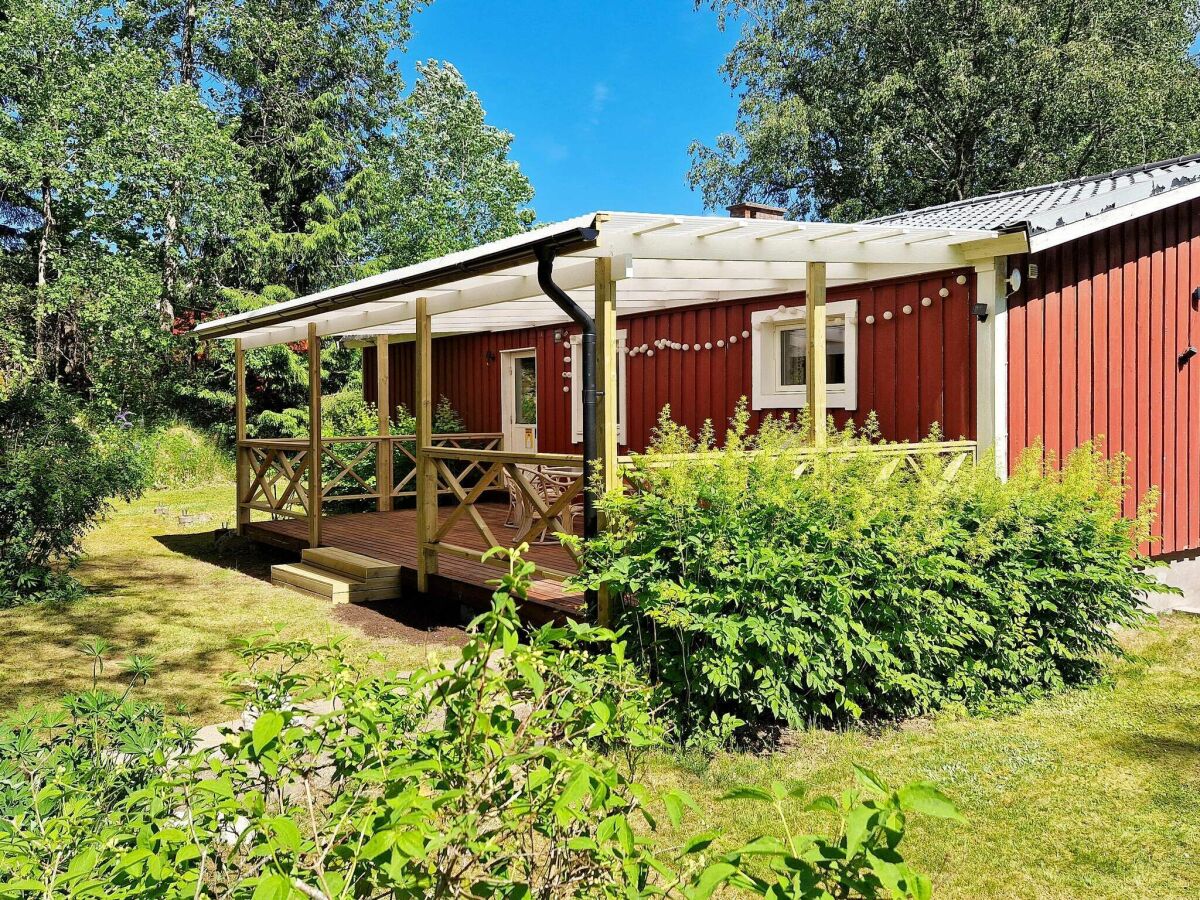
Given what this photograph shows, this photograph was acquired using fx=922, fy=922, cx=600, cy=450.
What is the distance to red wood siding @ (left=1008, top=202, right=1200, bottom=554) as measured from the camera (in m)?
6.61

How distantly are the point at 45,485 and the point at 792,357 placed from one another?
21.4ft

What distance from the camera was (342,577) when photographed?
8.18m

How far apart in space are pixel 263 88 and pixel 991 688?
877 inches

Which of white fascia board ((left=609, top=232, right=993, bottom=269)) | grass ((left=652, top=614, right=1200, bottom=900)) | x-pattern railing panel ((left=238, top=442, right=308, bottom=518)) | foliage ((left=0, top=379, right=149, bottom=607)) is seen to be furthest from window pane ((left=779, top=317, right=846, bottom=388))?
foliage ((left=0, top=379, right=149, bottom=607))

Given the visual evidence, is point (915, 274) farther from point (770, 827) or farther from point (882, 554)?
point (770, 827)

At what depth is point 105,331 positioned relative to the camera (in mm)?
17984

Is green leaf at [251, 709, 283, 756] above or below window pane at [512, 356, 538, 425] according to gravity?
below

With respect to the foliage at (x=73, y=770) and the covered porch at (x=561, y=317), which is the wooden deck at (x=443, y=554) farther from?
the foliage at (x=73, y=770)

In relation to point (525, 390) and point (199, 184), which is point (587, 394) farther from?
point (199, 184)

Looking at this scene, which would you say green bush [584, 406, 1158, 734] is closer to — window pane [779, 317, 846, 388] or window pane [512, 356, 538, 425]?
window pane [779, 317, 846, 388]

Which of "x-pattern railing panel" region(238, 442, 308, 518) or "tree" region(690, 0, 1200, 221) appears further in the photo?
"tree" region(690, 0, 1200, 221)

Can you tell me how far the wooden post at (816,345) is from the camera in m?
5.89

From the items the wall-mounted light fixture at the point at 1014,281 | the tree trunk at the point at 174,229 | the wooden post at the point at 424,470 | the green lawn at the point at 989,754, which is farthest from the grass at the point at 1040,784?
the tree trunk at the point at 174,229

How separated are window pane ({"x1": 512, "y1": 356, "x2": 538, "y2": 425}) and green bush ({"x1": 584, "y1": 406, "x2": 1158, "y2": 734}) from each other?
6.91 metres
